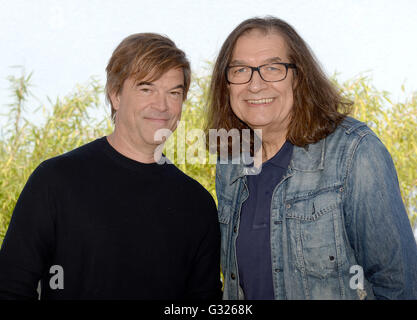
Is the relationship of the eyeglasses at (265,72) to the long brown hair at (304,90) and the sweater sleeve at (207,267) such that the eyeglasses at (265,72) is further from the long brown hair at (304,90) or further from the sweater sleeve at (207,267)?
the sweater sleeve at (207,267)

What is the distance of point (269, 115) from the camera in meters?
2.57

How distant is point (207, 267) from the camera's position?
9.02ft

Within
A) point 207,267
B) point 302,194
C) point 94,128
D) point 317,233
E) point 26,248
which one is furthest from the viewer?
point 94,128

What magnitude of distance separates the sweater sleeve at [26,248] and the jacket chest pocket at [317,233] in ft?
4.17

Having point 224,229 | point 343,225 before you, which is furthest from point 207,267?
point 343,225

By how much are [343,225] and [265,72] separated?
3.05ft

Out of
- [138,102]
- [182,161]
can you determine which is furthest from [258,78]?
[182,161]

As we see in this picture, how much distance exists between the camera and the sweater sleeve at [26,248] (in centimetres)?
227

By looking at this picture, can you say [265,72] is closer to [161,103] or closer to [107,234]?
[161,103]

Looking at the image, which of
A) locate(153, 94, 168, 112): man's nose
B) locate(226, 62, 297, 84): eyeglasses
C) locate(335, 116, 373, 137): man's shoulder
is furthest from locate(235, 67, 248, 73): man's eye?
locate(335, 116, 373, 137): man's shoulder

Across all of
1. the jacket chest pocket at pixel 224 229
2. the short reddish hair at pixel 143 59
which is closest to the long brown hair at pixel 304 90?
the short reddish hair at pixel 143 59

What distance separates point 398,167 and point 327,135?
3841mm

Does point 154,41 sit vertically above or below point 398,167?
below
